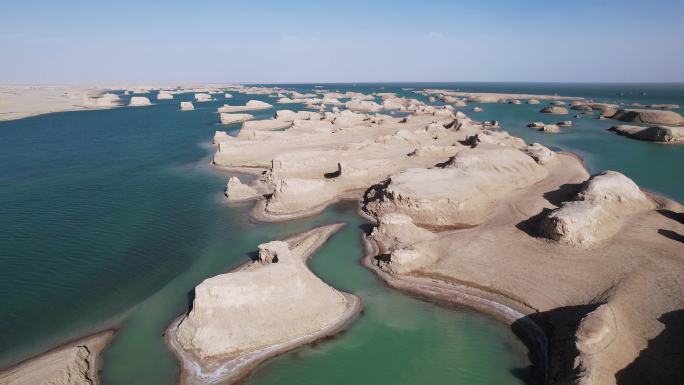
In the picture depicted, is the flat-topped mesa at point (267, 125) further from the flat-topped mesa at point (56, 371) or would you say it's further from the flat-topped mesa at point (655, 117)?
the flat-topped mesa at point (655, 117)

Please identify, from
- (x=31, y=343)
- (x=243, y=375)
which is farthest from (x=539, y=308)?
(x=31, y=343)

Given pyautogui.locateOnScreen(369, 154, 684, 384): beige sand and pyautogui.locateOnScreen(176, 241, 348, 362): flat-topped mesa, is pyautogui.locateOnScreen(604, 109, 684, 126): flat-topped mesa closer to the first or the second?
pyautogui.locateOnScreen(369, 154, 684, 384): beige sand

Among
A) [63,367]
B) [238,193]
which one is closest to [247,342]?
[63,367]

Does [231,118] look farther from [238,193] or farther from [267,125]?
[238,193]

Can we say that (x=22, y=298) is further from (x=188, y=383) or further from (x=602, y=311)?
(x=602, y=311)

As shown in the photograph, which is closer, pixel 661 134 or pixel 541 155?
pixel 541 155

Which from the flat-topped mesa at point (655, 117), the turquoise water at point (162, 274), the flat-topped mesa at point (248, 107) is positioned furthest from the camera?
Answer: the flat-topped mesa at point (248, 107)

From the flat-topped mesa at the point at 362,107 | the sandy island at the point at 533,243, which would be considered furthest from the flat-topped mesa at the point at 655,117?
the flat-topped mesa at the point at 362,107
